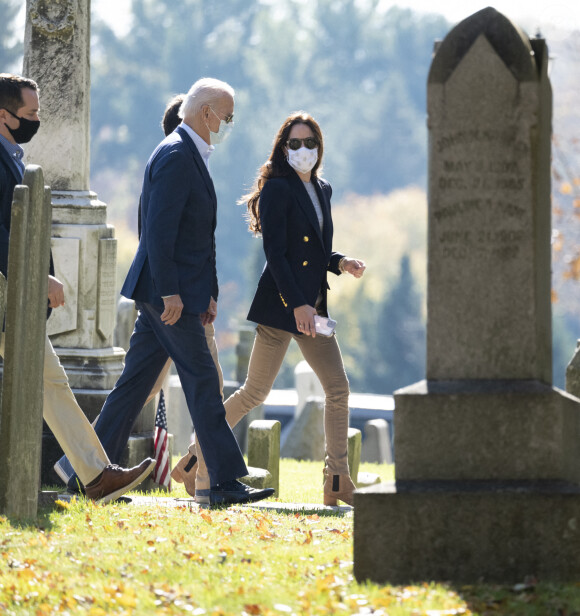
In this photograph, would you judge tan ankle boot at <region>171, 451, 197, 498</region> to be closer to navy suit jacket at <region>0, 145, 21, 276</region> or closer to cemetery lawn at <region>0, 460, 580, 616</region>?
cemetery lawn at <region>0, 460, 580, 616</region>

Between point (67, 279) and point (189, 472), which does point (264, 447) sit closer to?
point (189, 472)

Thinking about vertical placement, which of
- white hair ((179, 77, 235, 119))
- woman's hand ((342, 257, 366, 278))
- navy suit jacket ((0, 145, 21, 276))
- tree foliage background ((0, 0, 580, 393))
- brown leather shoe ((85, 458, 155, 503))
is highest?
tree foliage background ((0, 0, 580, 393))

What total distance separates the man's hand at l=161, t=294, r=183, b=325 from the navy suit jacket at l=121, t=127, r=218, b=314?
35mm

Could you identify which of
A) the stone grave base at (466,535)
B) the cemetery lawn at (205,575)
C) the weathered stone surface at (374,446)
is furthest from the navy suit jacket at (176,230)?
the weathered stone surface at (374,446)

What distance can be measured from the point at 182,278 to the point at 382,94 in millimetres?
90025

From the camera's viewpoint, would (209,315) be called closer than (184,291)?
No

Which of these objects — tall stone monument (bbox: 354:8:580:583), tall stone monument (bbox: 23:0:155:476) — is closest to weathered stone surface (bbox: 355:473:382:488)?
tall stone monument (bbox: 23:0:155:476)

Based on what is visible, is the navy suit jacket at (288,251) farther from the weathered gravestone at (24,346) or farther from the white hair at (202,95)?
the weathered gravestone at (24,346)

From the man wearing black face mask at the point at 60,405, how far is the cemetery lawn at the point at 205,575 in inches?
14.7

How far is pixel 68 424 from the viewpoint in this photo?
22.4ft

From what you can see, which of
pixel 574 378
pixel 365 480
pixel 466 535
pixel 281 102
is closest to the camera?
pixel 466 535

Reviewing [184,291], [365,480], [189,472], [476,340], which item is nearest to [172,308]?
[184,291]

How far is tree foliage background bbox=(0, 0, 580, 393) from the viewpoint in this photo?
7681cm

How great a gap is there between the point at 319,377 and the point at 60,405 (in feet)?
5.51
